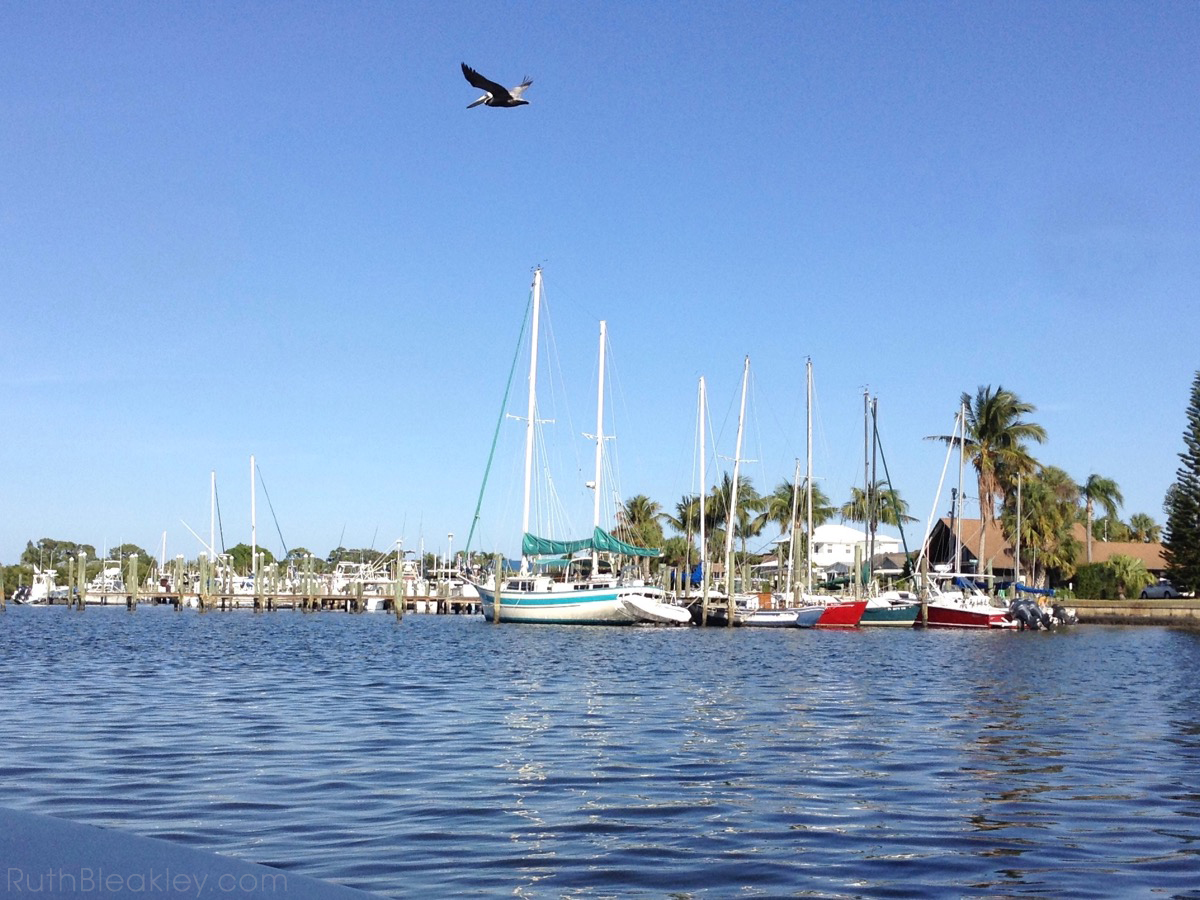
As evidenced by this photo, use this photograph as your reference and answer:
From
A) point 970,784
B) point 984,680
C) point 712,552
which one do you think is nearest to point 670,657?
point 984,680

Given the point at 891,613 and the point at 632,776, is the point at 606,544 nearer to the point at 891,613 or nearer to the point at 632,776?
the point at 891,613

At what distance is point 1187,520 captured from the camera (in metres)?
77.1

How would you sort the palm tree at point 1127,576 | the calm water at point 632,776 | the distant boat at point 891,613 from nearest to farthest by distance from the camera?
the calm water at point 632,776, the distant boat at point 891,613, the palm tree at point 1127,576

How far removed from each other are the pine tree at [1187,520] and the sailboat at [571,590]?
123 ft

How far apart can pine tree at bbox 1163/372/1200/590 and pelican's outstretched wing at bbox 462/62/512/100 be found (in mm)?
73690

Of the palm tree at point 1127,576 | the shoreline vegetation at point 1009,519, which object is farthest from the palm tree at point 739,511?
the palm tree at point 1127,576

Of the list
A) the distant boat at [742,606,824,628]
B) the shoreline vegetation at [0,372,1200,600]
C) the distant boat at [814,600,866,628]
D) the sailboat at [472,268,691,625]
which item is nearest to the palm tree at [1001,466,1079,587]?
the shoreline vegetation at [0,372,1200,600]

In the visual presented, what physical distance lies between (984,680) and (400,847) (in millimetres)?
21834

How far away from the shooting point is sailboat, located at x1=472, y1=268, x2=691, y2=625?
58.3 meters

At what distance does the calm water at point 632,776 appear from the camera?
28.2 feet

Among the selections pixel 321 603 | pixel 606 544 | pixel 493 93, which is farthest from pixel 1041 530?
pixel 493 93

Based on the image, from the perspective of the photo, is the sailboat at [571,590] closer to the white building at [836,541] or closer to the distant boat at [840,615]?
the distant boat at [840,615]

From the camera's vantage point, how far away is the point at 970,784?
1230cm

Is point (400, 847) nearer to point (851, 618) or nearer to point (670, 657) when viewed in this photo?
point (670, 657)
